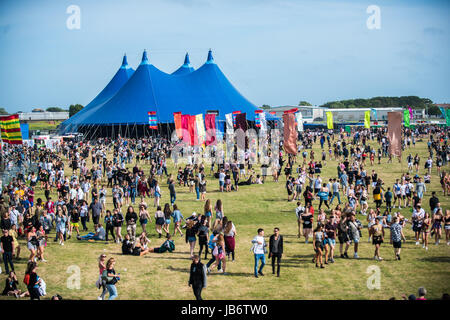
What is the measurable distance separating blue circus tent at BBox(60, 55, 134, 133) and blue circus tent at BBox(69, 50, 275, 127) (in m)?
0.81

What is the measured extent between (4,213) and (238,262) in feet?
24.3

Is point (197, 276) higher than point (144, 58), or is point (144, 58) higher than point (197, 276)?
point (144, 58)

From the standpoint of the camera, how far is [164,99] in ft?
138

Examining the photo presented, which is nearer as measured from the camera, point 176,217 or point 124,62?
point 176,217

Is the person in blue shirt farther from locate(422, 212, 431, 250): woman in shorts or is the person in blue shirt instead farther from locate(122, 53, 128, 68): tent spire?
locate(122, 53, 128, 68): tent spire

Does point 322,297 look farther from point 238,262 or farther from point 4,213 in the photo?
point 4,213

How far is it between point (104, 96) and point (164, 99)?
11.2 metres

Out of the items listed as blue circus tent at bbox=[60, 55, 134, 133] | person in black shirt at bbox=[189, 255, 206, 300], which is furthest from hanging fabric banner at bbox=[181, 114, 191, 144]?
blue circus tent at bbox=[60, 55, 134, 133]

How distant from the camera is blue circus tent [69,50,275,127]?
41062mm

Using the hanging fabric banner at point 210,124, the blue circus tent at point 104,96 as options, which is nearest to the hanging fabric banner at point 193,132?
the hanging fabric banner at point 210,124

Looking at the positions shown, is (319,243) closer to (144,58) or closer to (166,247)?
(166,247)

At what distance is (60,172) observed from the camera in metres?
21.8

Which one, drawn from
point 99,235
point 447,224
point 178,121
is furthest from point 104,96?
point 447,224
